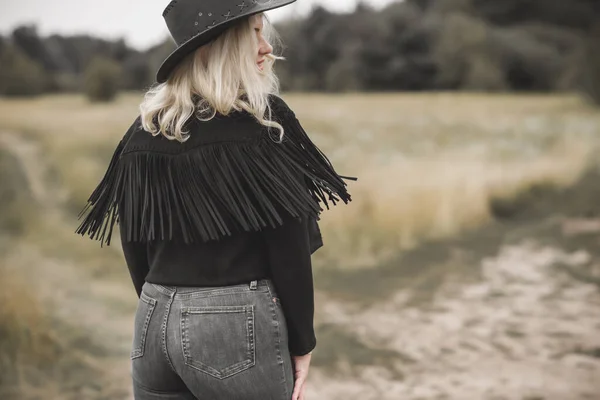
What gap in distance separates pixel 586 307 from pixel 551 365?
1.01 meters

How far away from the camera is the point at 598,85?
23.4 ft

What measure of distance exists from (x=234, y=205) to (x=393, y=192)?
4713 millimetres

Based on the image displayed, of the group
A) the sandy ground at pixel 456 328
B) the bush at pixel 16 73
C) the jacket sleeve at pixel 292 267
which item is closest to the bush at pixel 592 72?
the sandy ground at pixel 456 328

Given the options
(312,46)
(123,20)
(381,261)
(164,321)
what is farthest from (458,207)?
(164,321)

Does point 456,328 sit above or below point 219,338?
below

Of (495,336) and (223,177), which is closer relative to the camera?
(223,177)

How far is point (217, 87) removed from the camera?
1.25 m

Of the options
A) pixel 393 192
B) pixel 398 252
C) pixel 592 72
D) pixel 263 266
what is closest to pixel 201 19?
pixel 263 266

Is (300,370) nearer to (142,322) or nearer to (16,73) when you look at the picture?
(142,322)

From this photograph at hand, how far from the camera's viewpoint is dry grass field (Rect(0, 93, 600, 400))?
143 inches

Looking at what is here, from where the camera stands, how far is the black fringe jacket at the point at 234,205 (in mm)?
1260

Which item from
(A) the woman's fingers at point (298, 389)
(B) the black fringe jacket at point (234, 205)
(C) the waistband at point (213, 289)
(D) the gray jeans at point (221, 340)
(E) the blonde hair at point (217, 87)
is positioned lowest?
(A) the woman's fingers at point (298, 389)

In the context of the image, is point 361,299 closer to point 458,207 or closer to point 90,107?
point 458,207

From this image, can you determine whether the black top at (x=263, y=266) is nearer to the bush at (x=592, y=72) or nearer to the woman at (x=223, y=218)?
the woman at (x=223, y=218)
